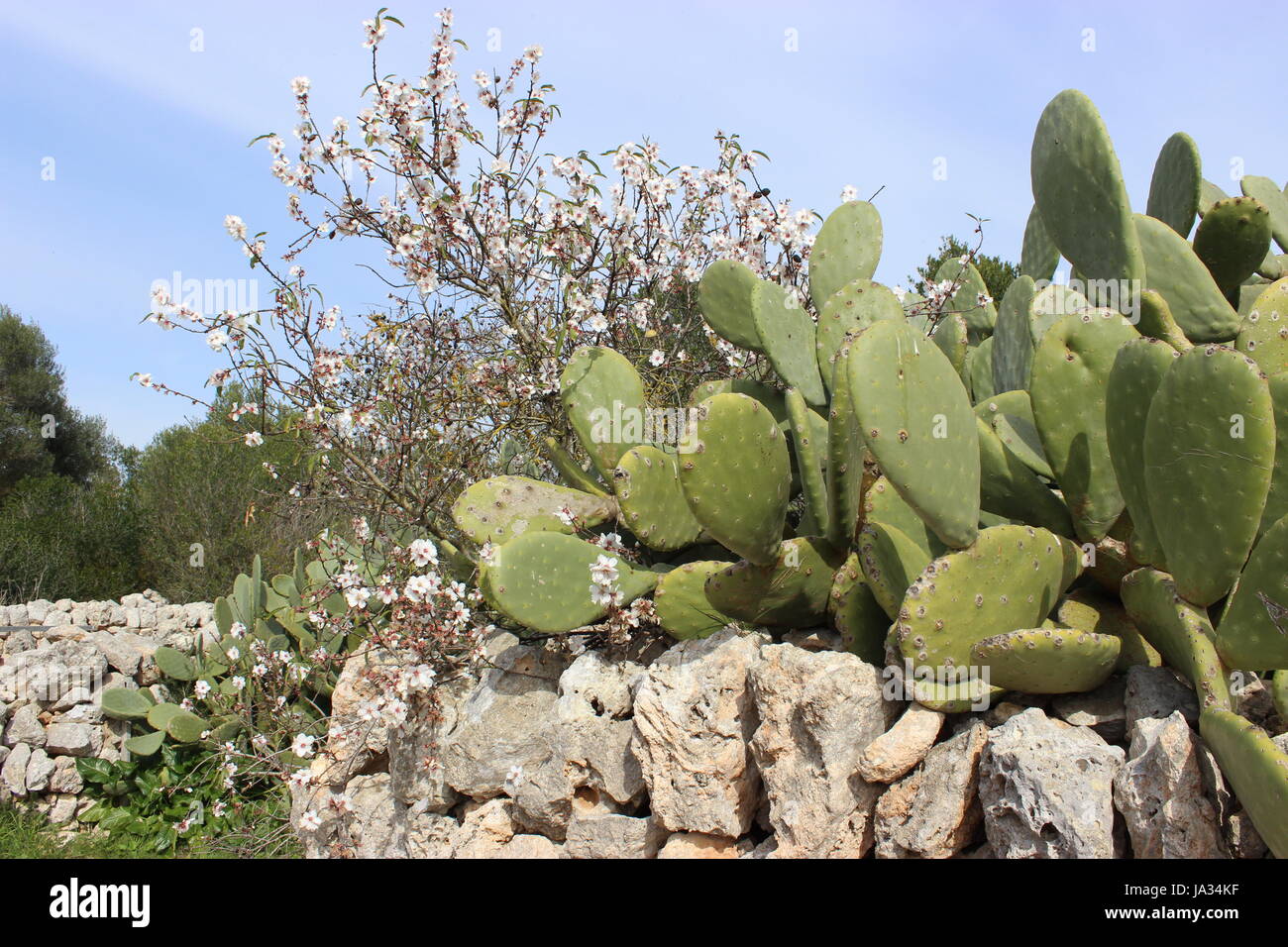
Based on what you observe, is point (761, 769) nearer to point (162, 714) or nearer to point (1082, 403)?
point (1082, 403)

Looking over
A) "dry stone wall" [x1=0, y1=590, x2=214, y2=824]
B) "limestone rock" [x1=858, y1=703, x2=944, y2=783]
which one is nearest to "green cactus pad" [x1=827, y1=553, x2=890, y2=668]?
"limestone rock" [x1=858, y1=703, x2=944, y2=783]

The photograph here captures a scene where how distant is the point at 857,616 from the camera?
2576 millimetres

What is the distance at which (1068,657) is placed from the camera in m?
2.00

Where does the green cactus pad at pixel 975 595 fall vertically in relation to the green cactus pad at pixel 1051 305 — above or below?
below

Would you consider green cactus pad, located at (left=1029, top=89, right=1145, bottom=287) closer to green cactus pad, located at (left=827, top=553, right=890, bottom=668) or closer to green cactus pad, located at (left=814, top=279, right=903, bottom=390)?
green cactus pad, located at (left=814, top=279, right=903, bottom=390)

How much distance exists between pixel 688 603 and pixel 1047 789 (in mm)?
1200

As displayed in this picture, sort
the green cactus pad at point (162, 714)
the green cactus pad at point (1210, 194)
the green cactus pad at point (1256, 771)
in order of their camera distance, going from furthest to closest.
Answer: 1. the green cactus pad at point (162, 714)
2. the green cactus pad at point (1210, 194)
3. the green cactus pad at point (1256, 771)

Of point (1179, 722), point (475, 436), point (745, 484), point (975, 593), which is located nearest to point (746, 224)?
point (475, 436)

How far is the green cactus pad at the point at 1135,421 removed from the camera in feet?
6.97

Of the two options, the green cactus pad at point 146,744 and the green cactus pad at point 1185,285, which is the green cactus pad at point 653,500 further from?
the green cactus pad at point 146,744

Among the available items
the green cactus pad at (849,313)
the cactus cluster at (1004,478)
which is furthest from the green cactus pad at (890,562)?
the green cactus pad at (849,313)

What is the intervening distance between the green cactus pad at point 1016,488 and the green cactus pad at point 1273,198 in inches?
85.1

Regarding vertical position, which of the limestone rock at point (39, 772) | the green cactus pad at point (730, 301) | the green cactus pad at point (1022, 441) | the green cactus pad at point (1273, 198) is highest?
the green cactus pad at point (1273, 198)

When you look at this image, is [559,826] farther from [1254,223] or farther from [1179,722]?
[1254,223]
